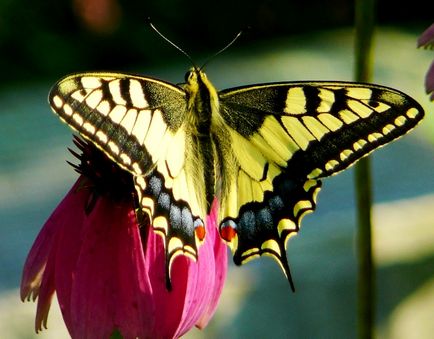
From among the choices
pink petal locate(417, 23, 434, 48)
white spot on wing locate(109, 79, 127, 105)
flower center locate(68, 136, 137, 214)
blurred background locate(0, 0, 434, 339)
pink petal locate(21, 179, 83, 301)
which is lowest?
pink petal locate(21, 179, 83, 301)

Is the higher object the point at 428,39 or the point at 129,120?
the point at 428,39

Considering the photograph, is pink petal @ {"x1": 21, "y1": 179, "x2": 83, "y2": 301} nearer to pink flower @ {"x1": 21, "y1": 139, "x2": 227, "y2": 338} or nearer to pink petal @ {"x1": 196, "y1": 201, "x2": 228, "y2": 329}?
pink flower @ {"x1": 21, "y1": 139, "x2": 227, "y2": 338}

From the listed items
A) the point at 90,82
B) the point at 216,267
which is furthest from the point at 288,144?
the point at 90,82

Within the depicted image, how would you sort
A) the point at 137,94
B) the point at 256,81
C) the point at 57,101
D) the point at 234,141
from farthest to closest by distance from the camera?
the point at 256,81
the point at 234,141
the point at 137,94
the point at 57,101

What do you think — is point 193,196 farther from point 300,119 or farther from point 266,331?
point 266,331

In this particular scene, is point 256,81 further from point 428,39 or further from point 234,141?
point 428,39

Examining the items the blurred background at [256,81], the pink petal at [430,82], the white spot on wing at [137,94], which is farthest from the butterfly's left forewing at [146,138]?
the blurred background at [256,81]

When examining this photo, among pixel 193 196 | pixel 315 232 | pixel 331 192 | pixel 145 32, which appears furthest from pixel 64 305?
pixel 145 32

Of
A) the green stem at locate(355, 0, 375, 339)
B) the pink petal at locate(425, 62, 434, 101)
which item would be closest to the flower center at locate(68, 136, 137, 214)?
the green stem at locate(355, 0, 375, 339)
